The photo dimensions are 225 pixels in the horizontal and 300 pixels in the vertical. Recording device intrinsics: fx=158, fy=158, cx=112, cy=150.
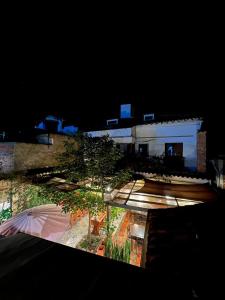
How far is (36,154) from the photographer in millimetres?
14344

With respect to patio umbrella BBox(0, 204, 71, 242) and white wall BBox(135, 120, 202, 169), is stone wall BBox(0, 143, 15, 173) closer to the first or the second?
patio umbrella BBox(0, 204, 71, 242)

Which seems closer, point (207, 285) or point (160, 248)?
point (207, 285)

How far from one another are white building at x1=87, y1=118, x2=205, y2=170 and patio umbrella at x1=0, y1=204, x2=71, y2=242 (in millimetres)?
10250

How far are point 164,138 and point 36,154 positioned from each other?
13.0 metres

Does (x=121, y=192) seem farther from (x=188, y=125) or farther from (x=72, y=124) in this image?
(x=72, y=124)

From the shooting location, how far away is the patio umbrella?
7.32m

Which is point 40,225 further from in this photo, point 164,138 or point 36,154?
point 164,138

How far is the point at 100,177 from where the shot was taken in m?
7.80

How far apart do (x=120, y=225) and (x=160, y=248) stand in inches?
295

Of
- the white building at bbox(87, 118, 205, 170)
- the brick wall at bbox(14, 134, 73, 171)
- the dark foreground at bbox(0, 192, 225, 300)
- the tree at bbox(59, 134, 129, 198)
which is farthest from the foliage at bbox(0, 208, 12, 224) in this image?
the dark foreground at bbox(0, 192, 225, 300)

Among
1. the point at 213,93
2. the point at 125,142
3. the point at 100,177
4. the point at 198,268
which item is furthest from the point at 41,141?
the point at 213,93

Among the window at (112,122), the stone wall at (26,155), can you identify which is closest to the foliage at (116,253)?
the stone wall at (26,155)

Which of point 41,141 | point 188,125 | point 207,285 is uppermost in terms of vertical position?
point 188,125

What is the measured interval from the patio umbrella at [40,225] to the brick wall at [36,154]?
5.46 meters
